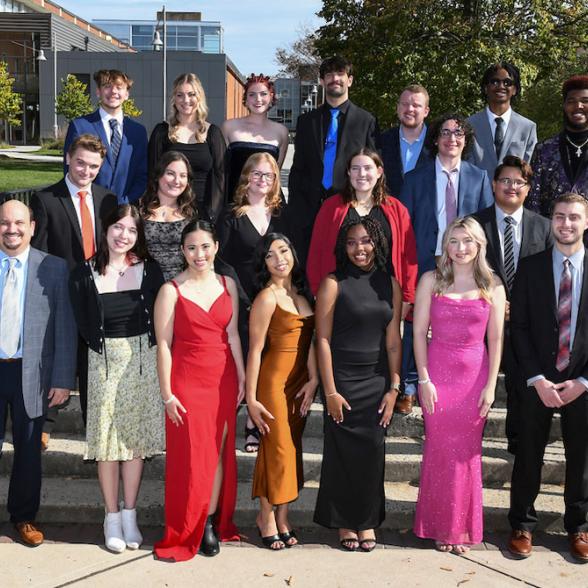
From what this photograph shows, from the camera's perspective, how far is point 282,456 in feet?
16.5

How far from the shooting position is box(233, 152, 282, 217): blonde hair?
572 cm

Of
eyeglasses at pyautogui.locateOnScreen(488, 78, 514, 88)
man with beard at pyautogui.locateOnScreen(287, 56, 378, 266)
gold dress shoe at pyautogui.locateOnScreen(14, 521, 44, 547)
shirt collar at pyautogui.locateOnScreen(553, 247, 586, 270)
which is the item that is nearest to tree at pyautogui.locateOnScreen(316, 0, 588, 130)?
eyeglasses at pyautogui.locateOnScreen(488, 78, 514, 88)

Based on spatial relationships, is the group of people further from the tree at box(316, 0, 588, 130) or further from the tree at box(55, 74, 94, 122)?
→ the tree at box(55, 74, 94, 122)

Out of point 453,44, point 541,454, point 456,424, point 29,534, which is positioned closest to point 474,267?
point 456,424

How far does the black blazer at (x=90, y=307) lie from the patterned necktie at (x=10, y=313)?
1.16 ft

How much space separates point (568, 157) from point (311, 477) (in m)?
3.29

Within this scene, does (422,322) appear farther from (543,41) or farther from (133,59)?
(133,59)

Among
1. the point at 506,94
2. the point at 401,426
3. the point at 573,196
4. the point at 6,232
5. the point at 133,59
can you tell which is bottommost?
the point at 401,426

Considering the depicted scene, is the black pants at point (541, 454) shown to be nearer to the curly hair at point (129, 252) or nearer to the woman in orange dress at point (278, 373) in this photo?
the woman in orange dress at point (278, 373)

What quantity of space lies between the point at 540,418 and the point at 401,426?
5.12 ft

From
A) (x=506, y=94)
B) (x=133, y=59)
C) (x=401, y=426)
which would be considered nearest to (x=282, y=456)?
(x=401, y=426)

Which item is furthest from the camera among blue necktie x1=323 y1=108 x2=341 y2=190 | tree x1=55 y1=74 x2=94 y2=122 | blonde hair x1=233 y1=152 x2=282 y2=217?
tree x1=55 y1=74 x2=94 y2=122

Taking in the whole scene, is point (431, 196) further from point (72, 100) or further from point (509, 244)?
point (72, 100)

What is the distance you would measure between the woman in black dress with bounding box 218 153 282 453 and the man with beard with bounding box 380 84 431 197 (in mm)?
1364
